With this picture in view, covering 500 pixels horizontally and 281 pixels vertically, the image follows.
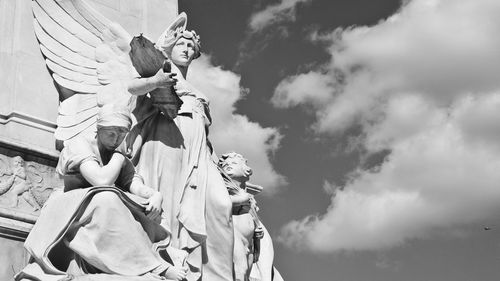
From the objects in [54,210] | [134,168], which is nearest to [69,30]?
[134,168]

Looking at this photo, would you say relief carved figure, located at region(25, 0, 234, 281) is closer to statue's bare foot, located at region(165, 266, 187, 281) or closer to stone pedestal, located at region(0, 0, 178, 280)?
stone pedestal, located at region(0, 0, 178, 280)

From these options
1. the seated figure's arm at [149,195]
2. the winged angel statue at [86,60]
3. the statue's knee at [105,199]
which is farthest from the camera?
the winged angel statue at [86,60]

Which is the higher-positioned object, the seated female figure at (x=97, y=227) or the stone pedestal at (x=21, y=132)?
the stone pedestal at (x=21, y=132)

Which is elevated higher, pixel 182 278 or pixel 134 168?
pixel 134 168

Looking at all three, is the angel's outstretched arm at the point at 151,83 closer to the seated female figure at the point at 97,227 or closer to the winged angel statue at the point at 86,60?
the winged angel statue at the point at 86,60

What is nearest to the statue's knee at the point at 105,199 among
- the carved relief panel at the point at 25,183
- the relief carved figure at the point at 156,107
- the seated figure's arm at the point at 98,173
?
the seated figure's arm at the point at 98,173

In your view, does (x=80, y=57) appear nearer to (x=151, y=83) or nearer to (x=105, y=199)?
(x=151, y=83)

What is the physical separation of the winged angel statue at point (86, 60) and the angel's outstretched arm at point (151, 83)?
0.17 m

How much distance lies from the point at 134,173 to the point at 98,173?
582 mm

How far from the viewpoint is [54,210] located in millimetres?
7480

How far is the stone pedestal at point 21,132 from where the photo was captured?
812cm

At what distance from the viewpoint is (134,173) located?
319 inches

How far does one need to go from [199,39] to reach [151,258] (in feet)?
10.7

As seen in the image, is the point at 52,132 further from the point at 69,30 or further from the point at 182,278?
the point at 182,278
